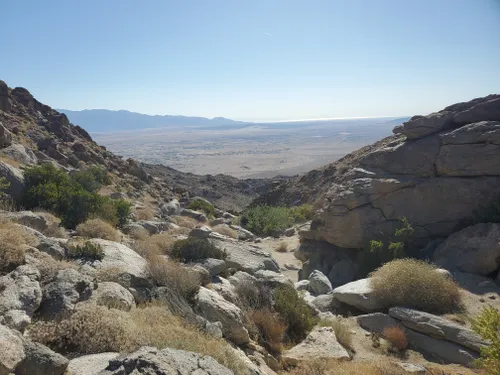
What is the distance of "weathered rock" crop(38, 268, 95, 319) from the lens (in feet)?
16.8

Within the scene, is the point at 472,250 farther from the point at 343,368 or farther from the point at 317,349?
the point at 343,368

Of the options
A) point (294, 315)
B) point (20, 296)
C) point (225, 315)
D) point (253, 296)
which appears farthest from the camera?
point (253, 296)

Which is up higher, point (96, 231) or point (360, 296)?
point (96, 231)

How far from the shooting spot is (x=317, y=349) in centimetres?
754

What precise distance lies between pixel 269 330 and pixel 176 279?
2.23m

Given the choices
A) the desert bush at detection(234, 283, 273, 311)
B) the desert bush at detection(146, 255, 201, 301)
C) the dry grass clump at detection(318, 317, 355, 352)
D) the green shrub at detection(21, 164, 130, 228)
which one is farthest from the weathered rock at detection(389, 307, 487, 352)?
the green shrub at detection(21, 164, 130, 228)

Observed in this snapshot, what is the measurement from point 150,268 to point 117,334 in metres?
2.68

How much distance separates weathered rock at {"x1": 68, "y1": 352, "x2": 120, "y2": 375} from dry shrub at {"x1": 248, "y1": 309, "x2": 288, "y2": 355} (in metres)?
3.77

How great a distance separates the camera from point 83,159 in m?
30.2

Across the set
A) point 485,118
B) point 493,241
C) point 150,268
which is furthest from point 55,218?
point 485,118

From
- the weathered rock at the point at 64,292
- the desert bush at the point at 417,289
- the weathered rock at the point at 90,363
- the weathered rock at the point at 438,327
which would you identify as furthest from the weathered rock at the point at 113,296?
the desert bush at the point at 417,289

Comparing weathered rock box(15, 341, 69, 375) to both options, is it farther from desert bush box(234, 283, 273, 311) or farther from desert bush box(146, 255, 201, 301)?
desert bush box(234, 283, 273, 311)

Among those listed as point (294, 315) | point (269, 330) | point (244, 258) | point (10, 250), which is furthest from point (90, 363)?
point (244, 258)

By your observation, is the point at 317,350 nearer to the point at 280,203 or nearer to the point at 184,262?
the point at 184,262
